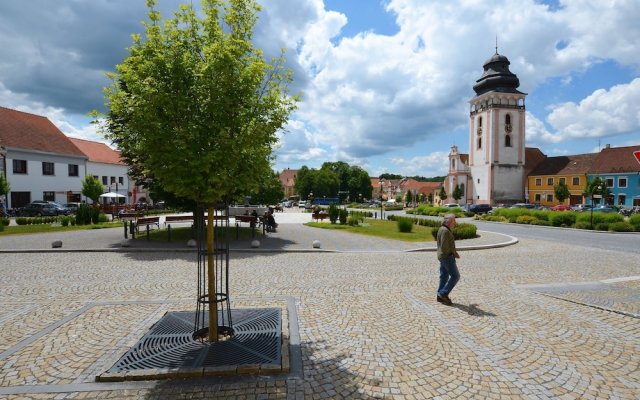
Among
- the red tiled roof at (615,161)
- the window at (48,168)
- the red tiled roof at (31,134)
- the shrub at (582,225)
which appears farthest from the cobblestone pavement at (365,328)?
the red tiled roof at (615,161)

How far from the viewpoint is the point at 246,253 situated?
44.2ft

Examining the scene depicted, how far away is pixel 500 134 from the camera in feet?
215

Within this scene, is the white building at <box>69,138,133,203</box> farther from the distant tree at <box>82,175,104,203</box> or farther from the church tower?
the church tower

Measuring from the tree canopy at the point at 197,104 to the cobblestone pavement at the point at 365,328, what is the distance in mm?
2474

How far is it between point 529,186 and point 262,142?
74.3 meters

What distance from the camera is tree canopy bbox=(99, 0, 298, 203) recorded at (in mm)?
4387

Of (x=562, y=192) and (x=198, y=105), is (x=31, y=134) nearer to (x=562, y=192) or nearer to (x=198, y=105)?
(x=198, y=105)

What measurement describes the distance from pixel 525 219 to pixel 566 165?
4441cm

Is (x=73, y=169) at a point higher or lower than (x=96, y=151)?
lower

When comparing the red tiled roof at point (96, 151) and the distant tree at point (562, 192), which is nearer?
the red tiled roof at point (96, 151)

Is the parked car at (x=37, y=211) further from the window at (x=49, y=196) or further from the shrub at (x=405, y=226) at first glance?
the shrub at (x=405, y=226)

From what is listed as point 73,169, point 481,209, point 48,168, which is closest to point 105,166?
point 73,169

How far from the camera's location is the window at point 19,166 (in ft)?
122

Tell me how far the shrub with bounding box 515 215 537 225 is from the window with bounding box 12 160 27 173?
162 feet
